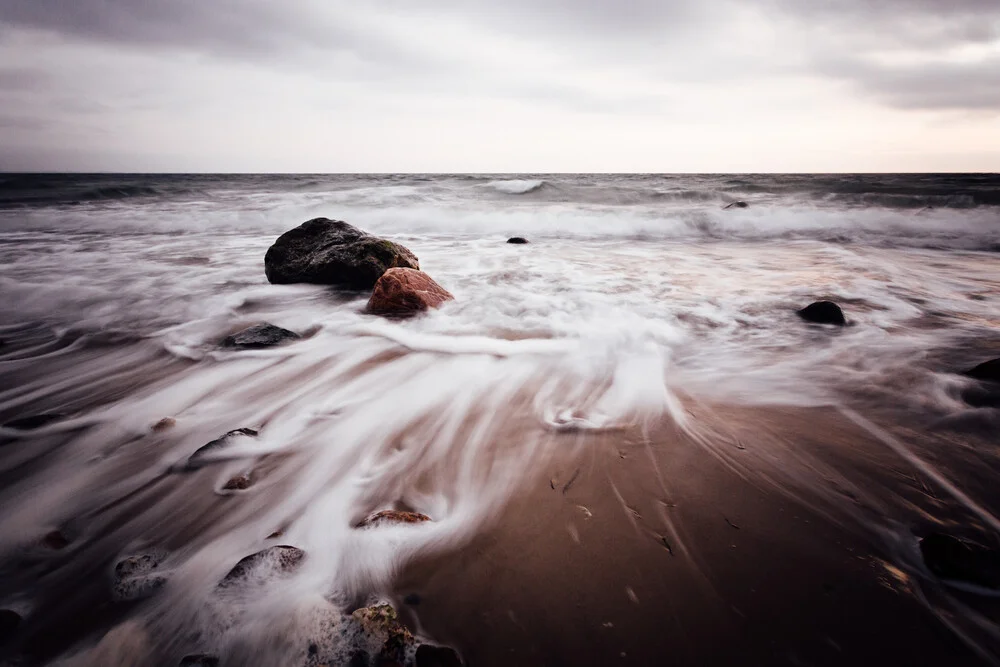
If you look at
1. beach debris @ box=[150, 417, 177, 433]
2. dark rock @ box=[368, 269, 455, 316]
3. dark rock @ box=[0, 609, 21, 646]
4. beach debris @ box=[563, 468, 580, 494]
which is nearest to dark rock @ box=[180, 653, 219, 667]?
dark rock @ box=[0, 609, 21, 646]

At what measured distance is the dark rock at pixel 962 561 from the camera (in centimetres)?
120

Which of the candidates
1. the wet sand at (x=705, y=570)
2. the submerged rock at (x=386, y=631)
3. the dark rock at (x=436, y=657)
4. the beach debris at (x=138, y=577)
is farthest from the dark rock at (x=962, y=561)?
the beach debris at (x=138, y=577)

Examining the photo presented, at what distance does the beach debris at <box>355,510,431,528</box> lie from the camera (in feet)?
4.89

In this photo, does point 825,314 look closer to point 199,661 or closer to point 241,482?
point 241,482

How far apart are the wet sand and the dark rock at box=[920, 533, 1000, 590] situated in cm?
5

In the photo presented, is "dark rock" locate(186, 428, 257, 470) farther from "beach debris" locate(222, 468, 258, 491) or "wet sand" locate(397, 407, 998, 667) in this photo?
"wet sand" locate(397, 407, 998, 667)

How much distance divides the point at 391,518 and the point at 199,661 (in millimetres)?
597

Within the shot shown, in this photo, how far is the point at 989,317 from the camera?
366cm

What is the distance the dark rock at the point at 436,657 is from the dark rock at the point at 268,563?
0.53m

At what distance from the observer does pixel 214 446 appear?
1873 mm

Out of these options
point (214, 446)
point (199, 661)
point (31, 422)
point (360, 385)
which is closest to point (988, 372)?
point (360, 385)

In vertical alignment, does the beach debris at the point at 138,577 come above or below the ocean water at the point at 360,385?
below

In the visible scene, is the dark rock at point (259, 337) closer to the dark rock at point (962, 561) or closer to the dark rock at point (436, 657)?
the dark rock at point (436, 657)

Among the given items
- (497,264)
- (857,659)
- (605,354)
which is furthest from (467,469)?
(497,264)
